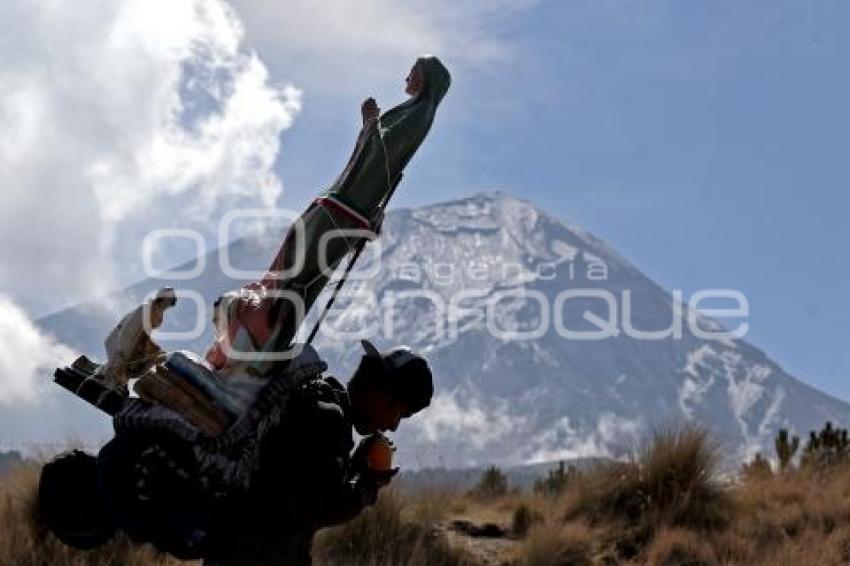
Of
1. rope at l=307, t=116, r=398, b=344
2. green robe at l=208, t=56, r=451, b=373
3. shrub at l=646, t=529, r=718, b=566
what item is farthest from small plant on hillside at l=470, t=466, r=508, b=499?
green robe at l=208, t=56, r=451, b=373

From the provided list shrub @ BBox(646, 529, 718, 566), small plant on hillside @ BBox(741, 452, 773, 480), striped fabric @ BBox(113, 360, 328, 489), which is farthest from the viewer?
small plant on hillside @ BBox(741, 452, 773, 480)

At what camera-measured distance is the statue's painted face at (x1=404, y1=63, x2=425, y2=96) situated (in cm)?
371

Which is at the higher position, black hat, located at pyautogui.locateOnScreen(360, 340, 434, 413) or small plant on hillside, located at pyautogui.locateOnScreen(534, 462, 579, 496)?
small plant on hillside, located at pyautogui.locateOnScreen(534, 462, 579, 496)

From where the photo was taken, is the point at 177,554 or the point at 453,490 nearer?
the point at 177,554

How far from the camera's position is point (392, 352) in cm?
352

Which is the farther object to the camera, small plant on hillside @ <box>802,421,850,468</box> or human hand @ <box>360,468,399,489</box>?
small plant on hillside @ <box>802,421,850,468</box>

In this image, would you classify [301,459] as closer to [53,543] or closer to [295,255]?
[295,255]

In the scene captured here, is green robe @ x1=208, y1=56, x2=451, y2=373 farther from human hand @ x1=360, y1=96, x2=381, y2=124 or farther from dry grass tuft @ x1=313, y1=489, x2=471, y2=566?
dry grass tuft @ x1=313, y1=489, x2=471, y2=566

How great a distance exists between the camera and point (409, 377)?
3457mm

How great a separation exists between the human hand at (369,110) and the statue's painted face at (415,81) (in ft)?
0.41

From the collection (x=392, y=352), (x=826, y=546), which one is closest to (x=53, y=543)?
(x=392, y=352)

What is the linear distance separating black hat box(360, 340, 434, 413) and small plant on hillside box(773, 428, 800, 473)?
658 cm

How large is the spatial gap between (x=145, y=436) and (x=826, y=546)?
16.2ft

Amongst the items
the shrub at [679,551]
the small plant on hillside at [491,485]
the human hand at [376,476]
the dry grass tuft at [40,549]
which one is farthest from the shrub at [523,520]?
the human hand at [376,476]
